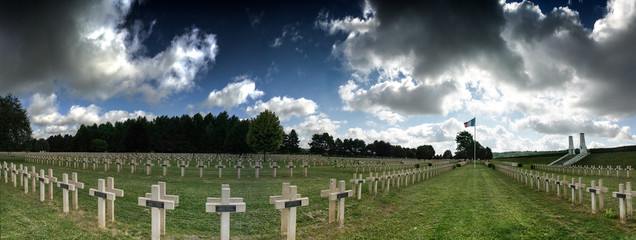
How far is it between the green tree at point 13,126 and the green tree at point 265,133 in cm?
2878

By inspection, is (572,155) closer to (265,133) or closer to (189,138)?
(265,133)

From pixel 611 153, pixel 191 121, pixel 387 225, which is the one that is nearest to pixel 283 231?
pixel 387 225

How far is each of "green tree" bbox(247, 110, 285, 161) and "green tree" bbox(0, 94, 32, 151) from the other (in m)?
28.8

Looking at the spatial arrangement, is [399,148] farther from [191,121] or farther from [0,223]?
[0,223]

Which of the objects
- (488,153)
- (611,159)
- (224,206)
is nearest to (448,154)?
(488,153)

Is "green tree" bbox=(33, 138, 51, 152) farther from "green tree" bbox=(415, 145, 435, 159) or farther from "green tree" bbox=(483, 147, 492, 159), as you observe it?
"green tree" bbox=(483, 147, 492, 159)

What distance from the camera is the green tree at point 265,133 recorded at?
153 feet

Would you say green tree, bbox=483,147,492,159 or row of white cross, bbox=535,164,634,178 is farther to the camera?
green tree, bbox=483,147,492,159

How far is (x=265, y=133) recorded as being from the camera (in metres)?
46.8

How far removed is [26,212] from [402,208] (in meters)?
10.5

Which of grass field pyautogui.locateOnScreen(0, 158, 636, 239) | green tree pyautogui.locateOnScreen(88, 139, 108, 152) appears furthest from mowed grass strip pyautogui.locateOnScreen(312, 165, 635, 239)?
green tree pyautogui.locateOnScreen(88, 139, 108, 152)

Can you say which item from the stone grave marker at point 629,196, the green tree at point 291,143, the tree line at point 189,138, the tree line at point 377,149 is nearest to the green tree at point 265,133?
the tree line at point 189,138

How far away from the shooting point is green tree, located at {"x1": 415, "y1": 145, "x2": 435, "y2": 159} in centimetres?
13511

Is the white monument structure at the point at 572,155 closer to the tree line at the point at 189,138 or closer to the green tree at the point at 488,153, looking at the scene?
the tree line at the point at 189,138
